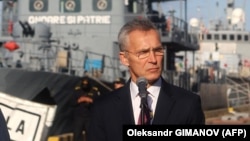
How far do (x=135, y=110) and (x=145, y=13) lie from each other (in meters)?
22.5

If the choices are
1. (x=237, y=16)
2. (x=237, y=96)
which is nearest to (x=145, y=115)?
(x=237, y=96)

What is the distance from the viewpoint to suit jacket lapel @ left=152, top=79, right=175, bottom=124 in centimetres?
329

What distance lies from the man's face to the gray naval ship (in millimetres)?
10771

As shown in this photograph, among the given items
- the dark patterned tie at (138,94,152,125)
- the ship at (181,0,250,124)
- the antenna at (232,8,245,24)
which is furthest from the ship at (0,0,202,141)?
the antenna at (232,8,245,24)

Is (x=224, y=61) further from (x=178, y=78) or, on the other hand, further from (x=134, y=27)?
(x=134, y=27)

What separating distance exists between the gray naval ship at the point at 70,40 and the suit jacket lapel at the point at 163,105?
1082cm

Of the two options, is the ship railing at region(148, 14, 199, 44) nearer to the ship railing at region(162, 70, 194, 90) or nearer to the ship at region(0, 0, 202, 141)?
the ship at region(0, 0, 202, 141)

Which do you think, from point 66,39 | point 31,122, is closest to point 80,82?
point 31,122

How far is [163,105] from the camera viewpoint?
333cm

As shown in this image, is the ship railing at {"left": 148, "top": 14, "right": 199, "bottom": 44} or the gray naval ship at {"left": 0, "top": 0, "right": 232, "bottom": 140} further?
the ship railing at {"left": 148, "top": 14, "right": 199, "bottom": 44}

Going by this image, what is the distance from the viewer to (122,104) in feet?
10.9

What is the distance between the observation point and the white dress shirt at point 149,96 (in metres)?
3.30

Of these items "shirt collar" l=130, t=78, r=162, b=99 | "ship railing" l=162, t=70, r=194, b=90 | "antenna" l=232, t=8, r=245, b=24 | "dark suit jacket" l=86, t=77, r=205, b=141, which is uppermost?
"shirt collar" l=130, t=78, r=162, b=99

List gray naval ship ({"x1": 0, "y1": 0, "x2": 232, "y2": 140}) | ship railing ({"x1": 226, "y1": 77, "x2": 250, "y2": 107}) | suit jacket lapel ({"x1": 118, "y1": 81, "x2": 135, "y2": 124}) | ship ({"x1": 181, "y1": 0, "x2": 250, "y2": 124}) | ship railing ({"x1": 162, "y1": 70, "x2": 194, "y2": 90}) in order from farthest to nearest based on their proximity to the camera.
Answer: ship railing ({"x1": 226, "y1": 77, "x2": 250, "y2": 107}), ship ({"x1": 181, "y1": 0, "x2": 250, "y2": 124}), ship railing ({"x1": 162, "y1": 70, "x2": 194, "y2": 90}), gray naval ship ({"x1": 0, "y1": 0, "x2": 232, "y2": 140}), suit jacket lapel ({"x1": 118, "y1": 81, "x2": 135, "y2": 124})
